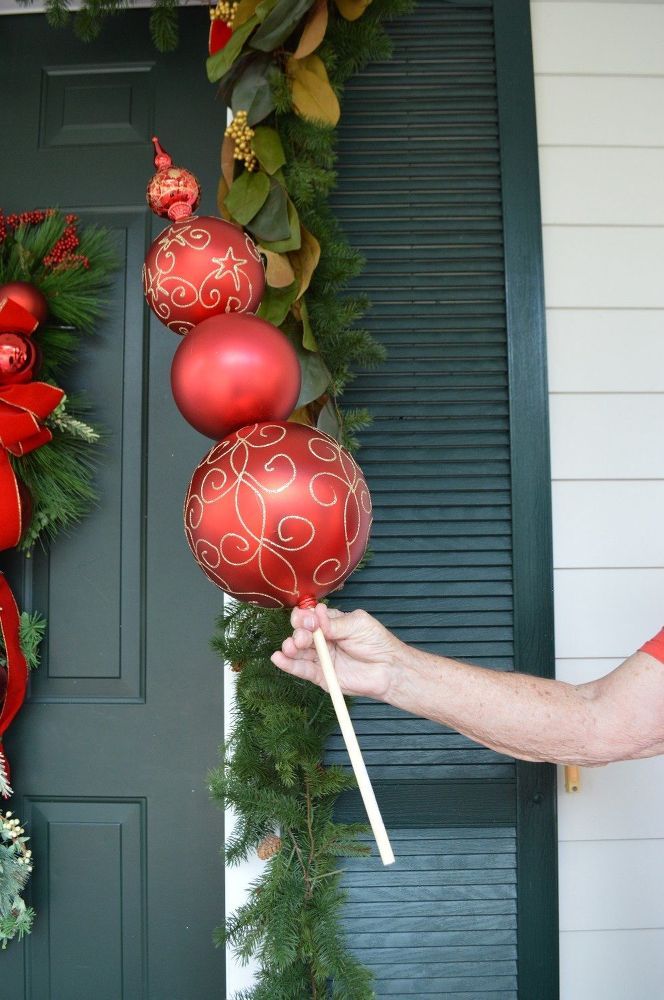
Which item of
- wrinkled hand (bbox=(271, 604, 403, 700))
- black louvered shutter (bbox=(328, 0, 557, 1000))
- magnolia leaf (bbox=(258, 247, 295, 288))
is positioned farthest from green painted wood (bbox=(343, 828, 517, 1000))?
magnolia leaf (bbox=(258, 247, 295, 288))

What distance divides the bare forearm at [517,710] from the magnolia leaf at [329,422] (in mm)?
370

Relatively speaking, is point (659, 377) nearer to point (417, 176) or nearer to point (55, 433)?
point (417, 176)

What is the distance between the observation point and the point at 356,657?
913 millimetres

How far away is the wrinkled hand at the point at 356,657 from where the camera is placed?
2.81ft

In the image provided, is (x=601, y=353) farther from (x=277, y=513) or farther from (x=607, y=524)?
(x=277, y=513)

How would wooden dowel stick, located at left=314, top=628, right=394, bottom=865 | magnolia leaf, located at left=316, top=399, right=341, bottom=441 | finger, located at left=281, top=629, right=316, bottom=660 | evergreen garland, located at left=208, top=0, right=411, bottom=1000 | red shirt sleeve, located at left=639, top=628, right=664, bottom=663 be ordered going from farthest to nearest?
magnolia leaf, located at left=316, top=399, right=341, bottom=441
evergreen garland, located at left=208, top=0, right=411, bottom=1000
red shirt sleeve, located at left=639, top=628, right=664, bottom=663
finger, located at left=281, top=629, right=316, bottom=660
wooden dowel stick, located at left=314, top=628, right=394, bottom=865

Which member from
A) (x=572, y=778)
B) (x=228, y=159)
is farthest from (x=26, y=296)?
(x=572, y=778)

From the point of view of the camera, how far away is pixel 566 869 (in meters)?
1.33

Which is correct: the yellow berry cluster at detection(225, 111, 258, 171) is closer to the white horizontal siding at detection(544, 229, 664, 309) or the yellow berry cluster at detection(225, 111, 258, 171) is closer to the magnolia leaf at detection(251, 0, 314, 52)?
the magnolia leaf at detection(251, 0, 314, 52)

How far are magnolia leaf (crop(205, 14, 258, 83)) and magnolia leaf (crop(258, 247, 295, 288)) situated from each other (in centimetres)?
24

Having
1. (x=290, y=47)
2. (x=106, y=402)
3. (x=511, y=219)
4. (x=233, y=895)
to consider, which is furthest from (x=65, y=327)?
(x=233, y=895)

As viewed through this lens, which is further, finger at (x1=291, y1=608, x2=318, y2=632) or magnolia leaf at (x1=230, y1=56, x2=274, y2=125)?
magnolia leaf at (x1=230, y1=56, x2=274, y2=125)

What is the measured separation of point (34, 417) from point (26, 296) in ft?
0.68

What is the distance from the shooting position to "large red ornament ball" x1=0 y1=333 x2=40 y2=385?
1.22 metres
